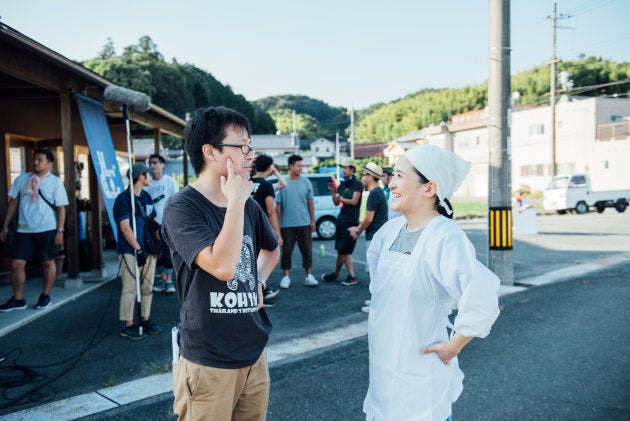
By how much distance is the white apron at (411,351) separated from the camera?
204 centimetres

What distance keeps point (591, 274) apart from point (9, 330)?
28.7ft

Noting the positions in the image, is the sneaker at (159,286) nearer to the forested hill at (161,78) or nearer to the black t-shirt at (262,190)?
the black t-shirt at (262,190)

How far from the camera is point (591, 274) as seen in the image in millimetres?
8125

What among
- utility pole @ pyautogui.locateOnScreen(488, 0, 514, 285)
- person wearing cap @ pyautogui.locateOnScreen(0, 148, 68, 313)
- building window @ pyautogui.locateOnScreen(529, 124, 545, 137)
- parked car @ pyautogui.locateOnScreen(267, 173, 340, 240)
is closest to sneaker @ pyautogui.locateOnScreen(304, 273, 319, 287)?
utility pole @ pyautogui.locateOnScreen(488, 0, 514, 285)

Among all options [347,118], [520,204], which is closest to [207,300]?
[520,204]

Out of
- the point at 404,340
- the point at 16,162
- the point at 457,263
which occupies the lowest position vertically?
the point at 404,340

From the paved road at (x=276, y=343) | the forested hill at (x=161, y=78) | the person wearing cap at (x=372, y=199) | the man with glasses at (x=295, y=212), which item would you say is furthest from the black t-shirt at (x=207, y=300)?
the forested hill at (x=161, y=78)

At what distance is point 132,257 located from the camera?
5258 mm

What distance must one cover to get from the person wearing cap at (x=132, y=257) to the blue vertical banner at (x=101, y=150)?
135cm

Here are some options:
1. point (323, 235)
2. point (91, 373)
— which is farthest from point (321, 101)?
point (91, 373)

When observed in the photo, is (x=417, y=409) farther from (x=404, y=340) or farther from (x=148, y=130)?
(x=148, y=130)

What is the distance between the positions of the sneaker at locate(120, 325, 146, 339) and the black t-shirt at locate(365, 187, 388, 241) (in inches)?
130

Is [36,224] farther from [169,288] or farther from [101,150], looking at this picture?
[169,288]

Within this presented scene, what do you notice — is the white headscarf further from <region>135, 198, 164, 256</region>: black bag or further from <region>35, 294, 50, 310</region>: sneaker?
<region>35, 294, 50, 310</region>: sneaker
